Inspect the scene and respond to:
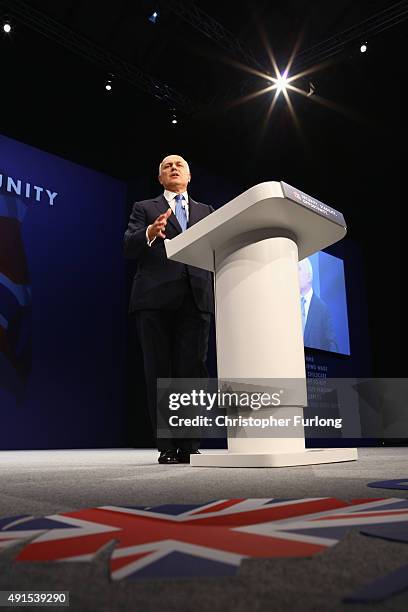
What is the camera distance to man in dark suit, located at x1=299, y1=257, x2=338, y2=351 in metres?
5.57

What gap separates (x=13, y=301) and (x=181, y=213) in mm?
2934

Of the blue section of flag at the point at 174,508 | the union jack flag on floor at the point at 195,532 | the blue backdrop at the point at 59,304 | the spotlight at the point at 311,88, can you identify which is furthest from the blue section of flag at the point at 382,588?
the spotlight at the point at 311,88

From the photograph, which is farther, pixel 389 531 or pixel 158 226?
pixel 158 226

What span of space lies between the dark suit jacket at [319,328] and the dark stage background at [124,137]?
0.16 m

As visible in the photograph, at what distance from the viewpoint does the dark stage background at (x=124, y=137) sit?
14.7 ft

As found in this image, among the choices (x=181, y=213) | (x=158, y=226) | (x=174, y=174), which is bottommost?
(x=158, y=226)

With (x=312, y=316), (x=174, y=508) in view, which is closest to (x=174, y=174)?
(x=174, y=508)

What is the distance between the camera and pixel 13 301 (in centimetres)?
460

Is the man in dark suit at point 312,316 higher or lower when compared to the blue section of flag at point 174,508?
higher

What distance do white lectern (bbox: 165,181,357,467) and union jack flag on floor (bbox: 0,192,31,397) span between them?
319cm

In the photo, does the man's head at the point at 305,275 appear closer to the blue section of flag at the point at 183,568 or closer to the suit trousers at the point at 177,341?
Result: the suit trousers at the point at 177,341

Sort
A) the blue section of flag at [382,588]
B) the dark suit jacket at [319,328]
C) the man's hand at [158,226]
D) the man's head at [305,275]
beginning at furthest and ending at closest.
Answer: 1. the dark suit jacket at [319,328]
2. the man's head at [305,275]
3. the man's hand at [158,226]
4. the blue section of flag at [382,588]

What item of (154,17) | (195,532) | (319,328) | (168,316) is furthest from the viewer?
(319,328)

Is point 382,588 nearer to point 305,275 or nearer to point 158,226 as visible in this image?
point 158,226
